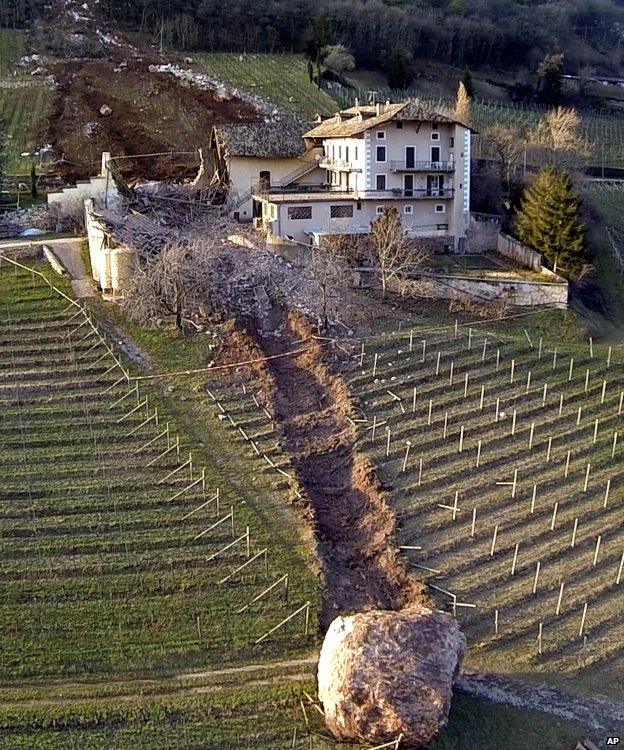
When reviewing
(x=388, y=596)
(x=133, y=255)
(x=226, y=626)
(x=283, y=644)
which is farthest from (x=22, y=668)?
(x=133, y=255)

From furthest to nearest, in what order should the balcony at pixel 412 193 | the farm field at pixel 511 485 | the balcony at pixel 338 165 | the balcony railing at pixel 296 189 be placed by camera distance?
the balcony railing at pixel 296 189 → the balcony at pixel 338 165 → the balcony at pixel 412 193 → the farm field at pixel 511 485

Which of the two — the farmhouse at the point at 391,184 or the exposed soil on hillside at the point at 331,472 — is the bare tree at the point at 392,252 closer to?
the farmhouse at the point at 391,184

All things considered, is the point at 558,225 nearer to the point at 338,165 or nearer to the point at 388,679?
the point at 338,165

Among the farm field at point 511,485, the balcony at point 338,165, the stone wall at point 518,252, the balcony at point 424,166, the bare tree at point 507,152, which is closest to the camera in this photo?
the farm field at point 511,485

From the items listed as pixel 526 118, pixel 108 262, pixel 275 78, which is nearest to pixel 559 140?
pixel 526 118

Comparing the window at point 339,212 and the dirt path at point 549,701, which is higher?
the window at point 339,212

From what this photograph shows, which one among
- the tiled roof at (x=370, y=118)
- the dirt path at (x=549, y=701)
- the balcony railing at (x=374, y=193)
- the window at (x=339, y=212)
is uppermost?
the tiled roof at (x=370, y=118)

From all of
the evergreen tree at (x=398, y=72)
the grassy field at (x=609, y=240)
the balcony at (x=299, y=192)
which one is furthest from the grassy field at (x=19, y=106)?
the grassy field at (x=609, y=240)
